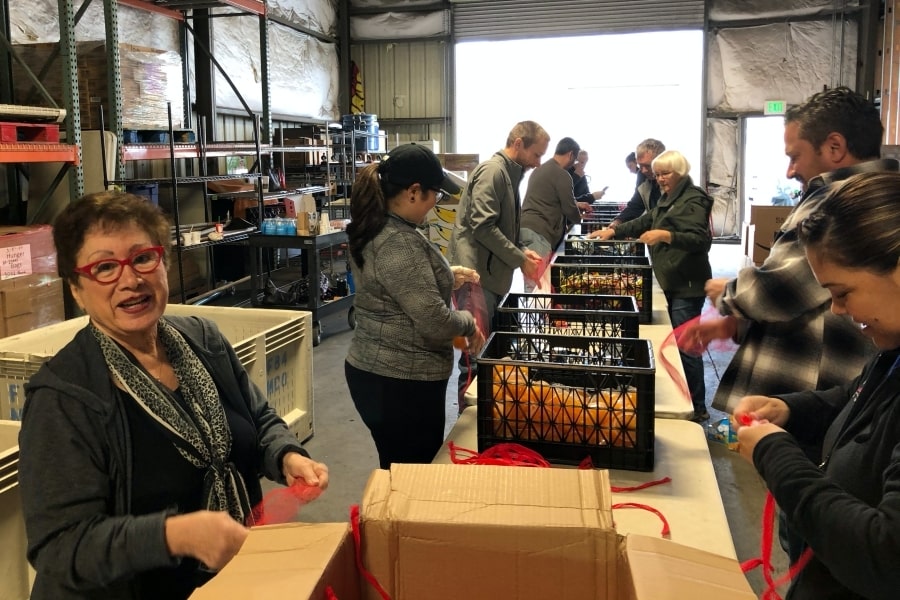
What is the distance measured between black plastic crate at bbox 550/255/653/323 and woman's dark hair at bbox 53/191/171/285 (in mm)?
1837

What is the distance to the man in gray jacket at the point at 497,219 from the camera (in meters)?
3.56

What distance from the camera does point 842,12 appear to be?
9930 mm

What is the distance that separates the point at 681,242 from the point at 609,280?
0.99m

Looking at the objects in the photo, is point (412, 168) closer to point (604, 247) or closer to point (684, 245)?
point (604, 247)

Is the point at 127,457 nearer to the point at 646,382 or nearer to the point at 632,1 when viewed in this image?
the point at 646,382

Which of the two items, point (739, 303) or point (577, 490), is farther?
point (739, 303)

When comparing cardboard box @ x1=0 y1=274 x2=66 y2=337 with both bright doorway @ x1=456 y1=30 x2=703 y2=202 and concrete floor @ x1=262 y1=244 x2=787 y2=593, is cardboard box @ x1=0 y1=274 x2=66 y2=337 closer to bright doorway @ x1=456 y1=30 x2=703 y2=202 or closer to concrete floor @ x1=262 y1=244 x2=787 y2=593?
concrete floor @ x1=262 y1=244 x2=787 y2=593

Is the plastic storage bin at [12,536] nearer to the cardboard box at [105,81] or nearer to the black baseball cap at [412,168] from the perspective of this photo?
the black baseball cap at [412,168]

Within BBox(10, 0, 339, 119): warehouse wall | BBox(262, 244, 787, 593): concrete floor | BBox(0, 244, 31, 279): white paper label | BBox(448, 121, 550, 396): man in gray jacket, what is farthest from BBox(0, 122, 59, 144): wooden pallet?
BBox(448, 121, 550, 396): man in gray jacket

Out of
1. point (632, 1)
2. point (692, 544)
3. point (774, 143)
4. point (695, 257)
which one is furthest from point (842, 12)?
point (692, 544)

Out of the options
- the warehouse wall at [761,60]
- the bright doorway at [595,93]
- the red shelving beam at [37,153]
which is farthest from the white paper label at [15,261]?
the warehouse wall at [761,60]

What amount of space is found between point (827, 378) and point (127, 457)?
63.4 inches

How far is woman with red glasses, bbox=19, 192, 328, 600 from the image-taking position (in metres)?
1.18

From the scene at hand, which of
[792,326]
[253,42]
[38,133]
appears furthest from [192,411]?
[253,42]
